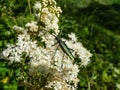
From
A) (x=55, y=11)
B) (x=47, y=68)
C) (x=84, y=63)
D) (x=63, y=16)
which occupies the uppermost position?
(x=55, y=11)

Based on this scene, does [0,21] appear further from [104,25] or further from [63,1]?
[104,25]

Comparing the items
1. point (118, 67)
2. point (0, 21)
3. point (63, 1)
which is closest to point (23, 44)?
point (0, 21)

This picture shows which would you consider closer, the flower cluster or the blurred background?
the flower cluster

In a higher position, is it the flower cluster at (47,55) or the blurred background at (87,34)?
the flower cluster at (47,55)

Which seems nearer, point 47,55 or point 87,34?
point 47,55

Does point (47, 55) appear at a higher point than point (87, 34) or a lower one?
higher
